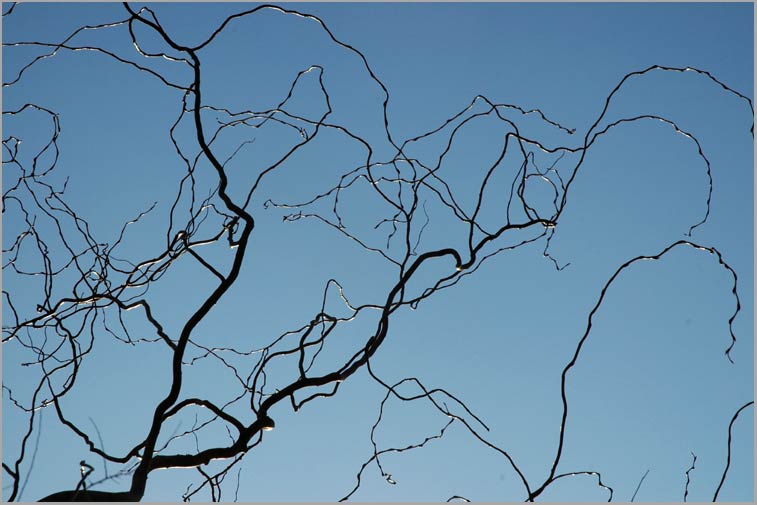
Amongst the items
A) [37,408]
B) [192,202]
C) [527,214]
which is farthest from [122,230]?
[527,214]

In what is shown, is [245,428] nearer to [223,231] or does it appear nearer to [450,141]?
[223,231]

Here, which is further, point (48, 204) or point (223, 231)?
point (48, 204)

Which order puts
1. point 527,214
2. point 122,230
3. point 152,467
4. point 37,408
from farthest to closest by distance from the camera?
1. point 122,230
2. point 527,214
3. point 37,408
4. point 152,467

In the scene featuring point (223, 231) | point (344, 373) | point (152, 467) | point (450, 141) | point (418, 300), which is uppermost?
point (450, 141)

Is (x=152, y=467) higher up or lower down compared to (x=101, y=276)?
lower down

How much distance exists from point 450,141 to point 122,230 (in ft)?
2.39

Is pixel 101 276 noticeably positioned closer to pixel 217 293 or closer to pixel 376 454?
pixel 217 293

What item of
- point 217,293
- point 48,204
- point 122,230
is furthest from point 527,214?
point 48,204

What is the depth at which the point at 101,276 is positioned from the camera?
1483 millimetres

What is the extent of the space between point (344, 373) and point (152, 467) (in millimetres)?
339

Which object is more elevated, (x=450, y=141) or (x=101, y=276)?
(x=450, y=141)

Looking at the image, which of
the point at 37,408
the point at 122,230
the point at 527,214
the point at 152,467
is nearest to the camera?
the point at 152,467

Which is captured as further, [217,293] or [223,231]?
[223,231]

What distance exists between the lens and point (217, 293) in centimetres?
117
